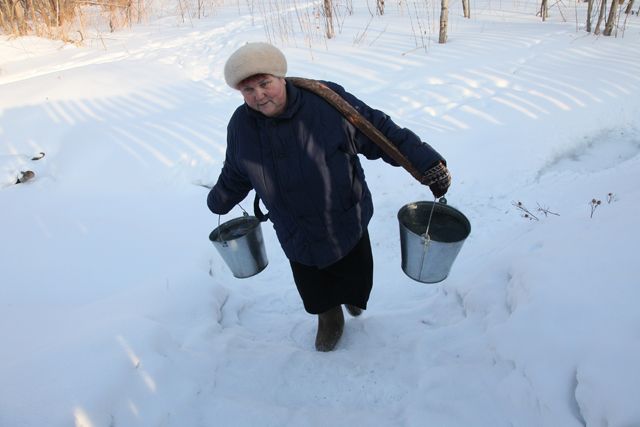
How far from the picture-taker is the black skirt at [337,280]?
80.9 inches

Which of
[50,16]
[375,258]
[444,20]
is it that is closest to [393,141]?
[375,258]

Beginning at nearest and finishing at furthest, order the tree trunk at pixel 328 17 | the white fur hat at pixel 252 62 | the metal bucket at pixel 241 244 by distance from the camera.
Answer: the white fur hat at pixel 252 62, the metal bucket at pixel 241 244, the tree trunk at pixel 328 17

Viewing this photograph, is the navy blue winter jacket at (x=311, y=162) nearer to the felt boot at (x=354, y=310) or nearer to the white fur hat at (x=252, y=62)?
the white fur hat at (x=252, y=62)

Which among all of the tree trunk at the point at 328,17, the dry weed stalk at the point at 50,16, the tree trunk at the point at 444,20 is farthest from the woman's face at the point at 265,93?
the dry weed stalk at the point at 50,16

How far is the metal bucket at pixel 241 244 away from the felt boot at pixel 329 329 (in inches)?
19.6

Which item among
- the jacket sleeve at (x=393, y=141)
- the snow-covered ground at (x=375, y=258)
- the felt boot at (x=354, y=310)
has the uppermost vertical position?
the jacket sleeve at (x=393, y=141)

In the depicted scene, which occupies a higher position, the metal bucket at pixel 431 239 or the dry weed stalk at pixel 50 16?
the dry weed stalk at pixel 50 16

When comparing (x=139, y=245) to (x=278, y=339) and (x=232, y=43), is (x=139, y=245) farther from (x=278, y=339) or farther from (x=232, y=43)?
(x=232, y=43)

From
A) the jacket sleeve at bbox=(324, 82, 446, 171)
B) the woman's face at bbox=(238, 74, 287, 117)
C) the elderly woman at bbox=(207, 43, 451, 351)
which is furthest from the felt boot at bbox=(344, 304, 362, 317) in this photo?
the woman's face at bbox=(238, 74, 287, 117)

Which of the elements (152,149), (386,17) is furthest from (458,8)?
(152,149)

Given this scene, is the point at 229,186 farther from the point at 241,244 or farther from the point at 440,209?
the point at 440,209

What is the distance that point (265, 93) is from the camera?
1503 millimetres

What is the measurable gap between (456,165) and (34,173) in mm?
4100

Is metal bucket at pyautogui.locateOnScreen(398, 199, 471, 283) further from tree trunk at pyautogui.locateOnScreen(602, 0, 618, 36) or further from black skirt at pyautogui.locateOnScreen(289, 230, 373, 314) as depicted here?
tree trunk at pyautogui.locateOnScreen(602, 0, 618, 36)
